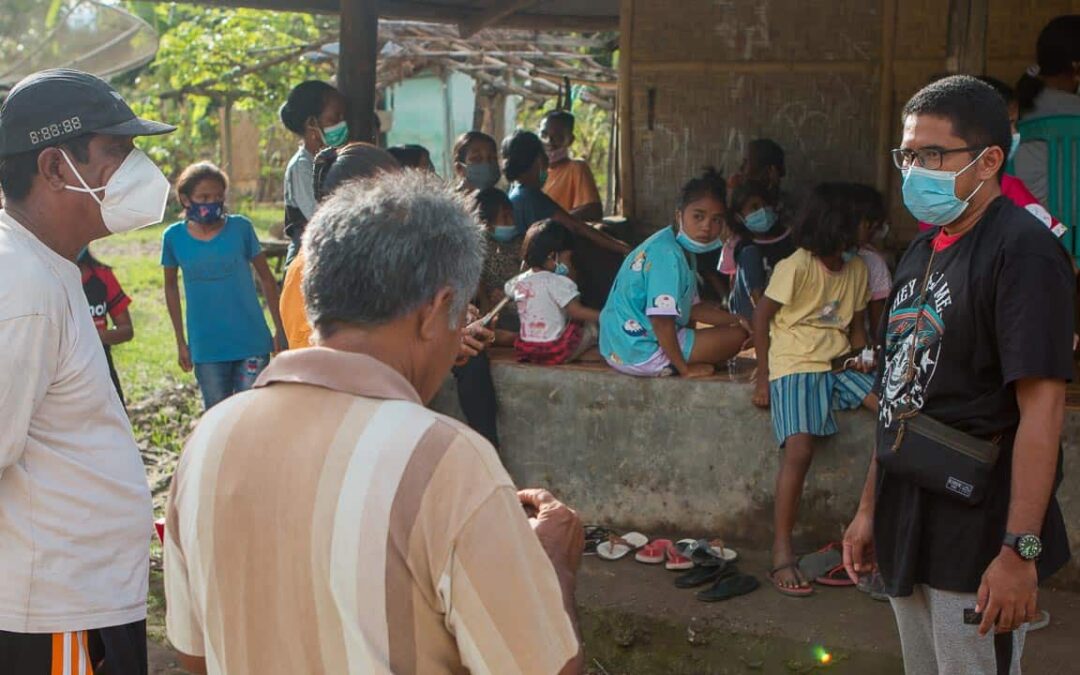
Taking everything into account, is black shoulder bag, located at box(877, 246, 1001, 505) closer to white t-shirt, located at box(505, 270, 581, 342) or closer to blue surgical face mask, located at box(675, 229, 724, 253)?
blue surgical face mask, located at box(675, 229, 724, 253)

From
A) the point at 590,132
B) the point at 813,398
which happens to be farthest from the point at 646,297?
the point at 590,132

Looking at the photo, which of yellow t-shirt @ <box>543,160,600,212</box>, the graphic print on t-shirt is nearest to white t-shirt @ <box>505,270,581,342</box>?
the graphic print on t-shirt

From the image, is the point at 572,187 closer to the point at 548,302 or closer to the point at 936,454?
the point at 548,302

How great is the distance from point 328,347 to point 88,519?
1107mm

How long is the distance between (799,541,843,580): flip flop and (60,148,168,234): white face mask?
3.13 meters

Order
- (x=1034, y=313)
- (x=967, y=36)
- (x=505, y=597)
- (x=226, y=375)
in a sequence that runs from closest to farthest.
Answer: (x=505, y=597), (x=1034, y=313), (x=967, y=36), (x=226, y=375)

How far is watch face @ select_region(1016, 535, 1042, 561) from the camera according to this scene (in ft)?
8.09

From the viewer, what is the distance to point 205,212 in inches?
227

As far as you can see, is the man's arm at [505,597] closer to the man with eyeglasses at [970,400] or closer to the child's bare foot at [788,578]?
the man with eyeglasses at [970,400]

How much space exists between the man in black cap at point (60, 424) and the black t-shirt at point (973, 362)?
1.71 metres

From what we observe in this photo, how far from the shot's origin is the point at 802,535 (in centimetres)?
518

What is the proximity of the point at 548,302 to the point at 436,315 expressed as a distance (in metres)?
3.91

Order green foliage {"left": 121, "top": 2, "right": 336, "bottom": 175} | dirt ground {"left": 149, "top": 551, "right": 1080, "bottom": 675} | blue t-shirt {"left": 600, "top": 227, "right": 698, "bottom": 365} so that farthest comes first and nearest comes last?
1. green foliage {"left": 121, "top": 2, "right": 336, "bottom": 175}
2. blue t-shirt {"left": 600, "top": 227, "right": 698, "bottom": 365}
3. dirt ground {"left": 149, "top": 551, "right": 1080, "bottom": 675}

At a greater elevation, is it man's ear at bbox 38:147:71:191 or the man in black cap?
man's ear at bbox 38:147:71:191
